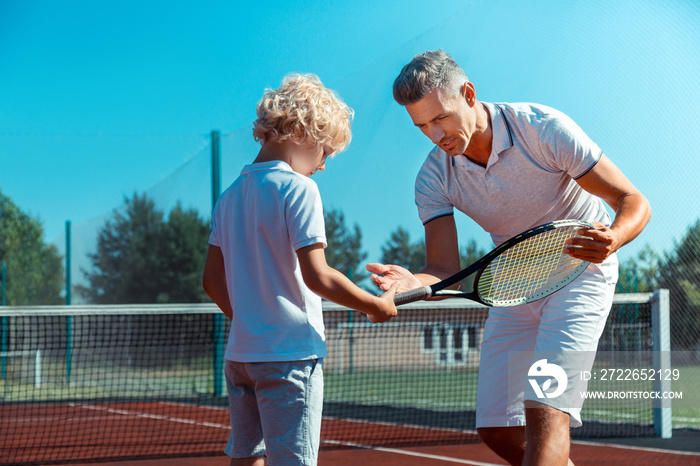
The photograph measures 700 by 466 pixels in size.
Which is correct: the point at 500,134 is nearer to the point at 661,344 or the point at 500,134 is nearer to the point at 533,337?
the point at 533,337

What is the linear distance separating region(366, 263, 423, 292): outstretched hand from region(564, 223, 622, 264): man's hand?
483 millimetres

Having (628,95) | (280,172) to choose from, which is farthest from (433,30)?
(280,172)

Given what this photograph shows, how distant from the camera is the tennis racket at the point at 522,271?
2.32 meters

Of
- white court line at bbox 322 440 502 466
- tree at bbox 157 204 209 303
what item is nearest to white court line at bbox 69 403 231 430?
white court line at bbox 322 440 502 466

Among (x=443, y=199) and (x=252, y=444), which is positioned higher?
(x=443, y=199)

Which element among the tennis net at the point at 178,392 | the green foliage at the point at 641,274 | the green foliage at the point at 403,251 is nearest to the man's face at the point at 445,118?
the tennis net at the point at 178,392

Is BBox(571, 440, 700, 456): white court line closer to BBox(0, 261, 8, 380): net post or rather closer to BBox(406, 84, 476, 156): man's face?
BBox(406, 84, 476, 156): man's face

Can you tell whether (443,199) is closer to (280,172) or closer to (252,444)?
(280,172)

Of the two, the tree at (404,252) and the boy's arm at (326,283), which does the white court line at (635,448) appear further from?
the boy's arm at (326,283)

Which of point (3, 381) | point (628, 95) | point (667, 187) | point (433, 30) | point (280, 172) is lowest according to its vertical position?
point (3, 381)

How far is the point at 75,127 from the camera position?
38.7 ft

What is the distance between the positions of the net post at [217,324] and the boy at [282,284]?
21.3 feet

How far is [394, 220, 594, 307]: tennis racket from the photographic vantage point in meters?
A: 2.32

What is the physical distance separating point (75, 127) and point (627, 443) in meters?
9.28
